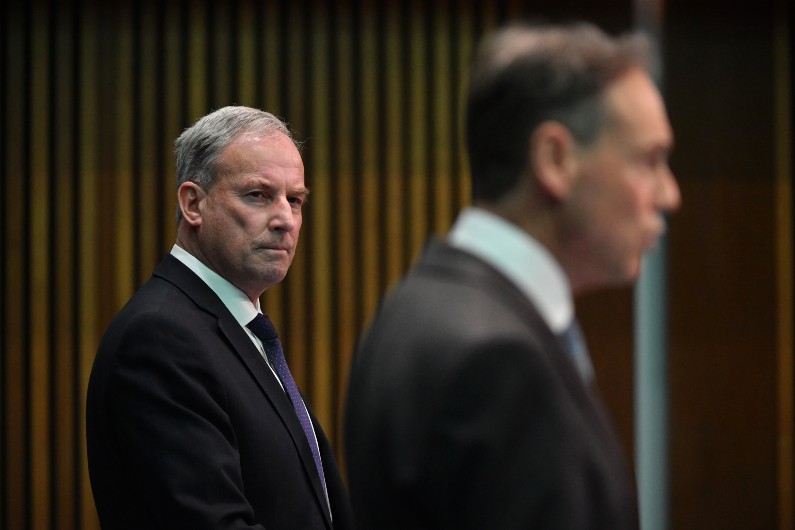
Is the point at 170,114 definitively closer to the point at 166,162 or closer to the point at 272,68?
the point at 166,162

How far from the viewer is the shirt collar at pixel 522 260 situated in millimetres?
1116

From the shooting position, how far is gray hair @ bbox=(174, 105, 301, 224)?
7.13 ft

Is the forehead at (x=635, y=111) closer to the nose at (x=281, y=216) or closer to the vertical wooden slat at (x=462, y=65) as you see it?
the nose at (x=281, y=216)

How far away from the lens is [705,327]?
522 centimetres

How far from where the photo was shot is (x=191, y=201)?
2180mm

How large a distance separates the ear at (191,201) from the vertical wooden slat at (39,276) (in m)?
2.98

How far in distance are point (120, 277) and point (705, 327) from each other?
2633mm

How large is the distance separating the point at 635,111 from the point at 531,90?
113 millimetres

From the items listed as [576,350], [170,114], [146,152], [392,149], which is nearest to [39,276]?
[146,152]

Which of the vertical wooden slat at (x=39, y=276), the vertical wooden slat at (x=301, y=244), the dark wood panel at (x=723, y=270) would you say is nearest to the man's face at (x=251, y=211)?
the vertical wooden slat at (x=301, y=244)

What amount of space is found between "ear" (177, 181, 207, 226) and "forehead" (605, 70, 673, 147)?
1.19 metres

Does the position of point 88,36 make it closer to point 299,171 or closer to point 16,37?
point 16,37

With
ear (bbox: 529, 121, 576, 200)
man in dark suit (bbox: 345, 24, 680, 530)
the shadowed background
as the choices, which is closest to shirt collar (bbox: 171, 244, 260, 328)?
man in dark suit (bbox: 345, 24, 680, 530)

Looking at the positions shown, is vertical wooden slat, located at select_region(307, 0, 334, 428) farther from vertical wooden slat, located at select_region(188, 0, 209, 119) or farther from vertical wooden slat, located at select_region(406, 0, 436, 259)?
vertical wooden slat, located at select_region(188, 0, 209, 119)
